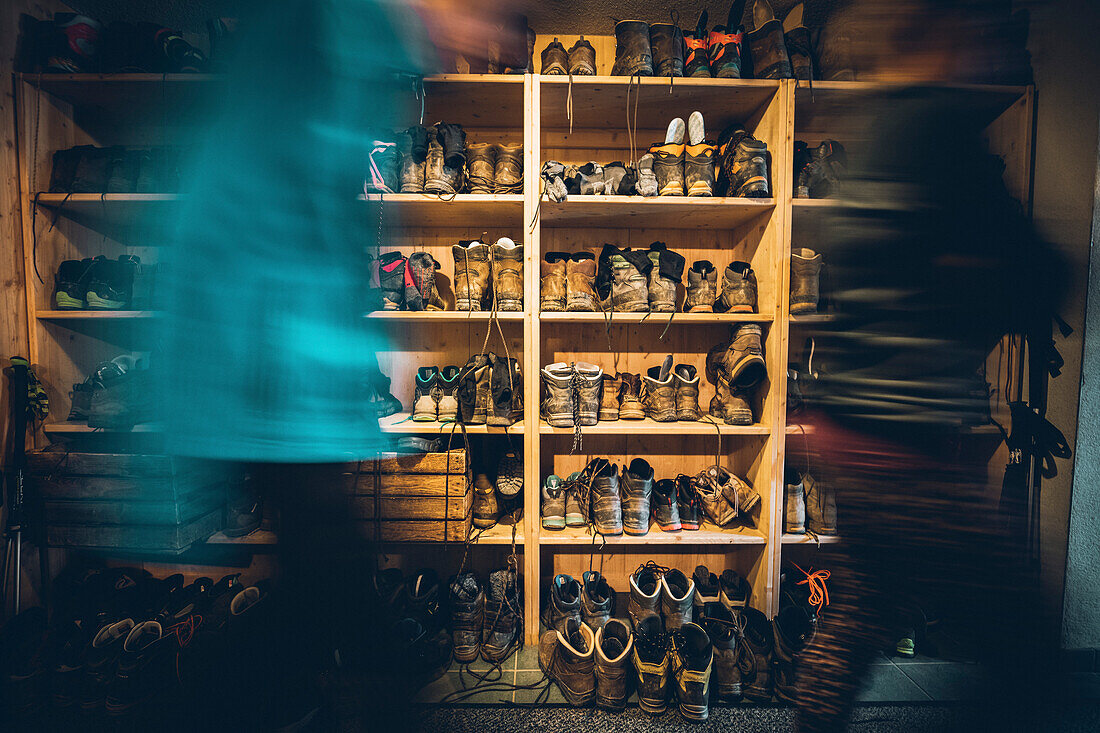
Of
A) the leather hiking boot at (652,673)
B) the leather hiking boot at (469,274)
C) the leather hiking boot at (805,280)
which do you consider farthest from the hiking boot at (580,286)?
the leather hiking boot at (652,673)

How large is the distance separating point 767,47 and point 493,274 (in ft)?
4.36

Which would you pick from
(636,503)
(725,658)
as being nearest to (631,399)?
(636,503)

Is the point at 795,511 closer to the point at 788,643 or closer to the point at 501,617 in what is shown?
the point at 788,643

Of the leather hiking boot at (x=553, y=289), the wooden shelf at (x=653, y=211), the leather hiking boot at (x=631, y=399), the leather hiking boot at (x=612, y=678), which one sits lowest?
the leather hiking boot at (x=612, y=678)

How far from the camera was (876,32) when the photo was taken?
49 centimetres

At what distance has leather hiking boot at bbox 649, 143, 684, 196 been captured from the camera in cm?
158

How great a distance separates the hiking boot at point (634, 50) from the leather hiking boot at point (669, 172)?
0.29 metres

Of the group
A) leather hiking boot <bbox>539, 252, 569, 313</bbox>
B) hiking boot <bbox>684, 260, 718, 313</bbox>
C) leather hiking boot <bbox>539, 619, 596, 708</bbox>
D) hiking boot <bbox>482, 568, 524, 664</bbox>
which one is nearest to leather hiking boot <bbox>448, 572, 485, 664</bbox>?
hiking boot <bbox>482, 568, 524, 664</bbox>

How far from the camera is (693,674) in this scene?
4.13 feet

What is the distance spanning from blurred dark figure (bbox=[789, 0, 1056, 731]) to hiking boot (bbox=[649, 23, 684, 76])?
4.04 feet

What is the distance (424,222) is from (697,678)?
1958 millimetres

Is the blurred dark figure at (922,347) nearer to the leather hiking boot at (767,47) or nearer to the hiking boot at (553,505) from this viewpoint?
the hiking boot at (553,505)

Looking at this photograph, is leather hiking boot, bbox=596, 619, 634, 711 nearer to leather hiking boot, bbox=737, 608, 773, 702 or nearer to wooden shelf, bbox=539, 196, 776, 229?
leather hiking boot, bbox=737, 608, 773, 702

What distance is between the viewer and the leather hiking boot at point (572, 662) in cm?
132
